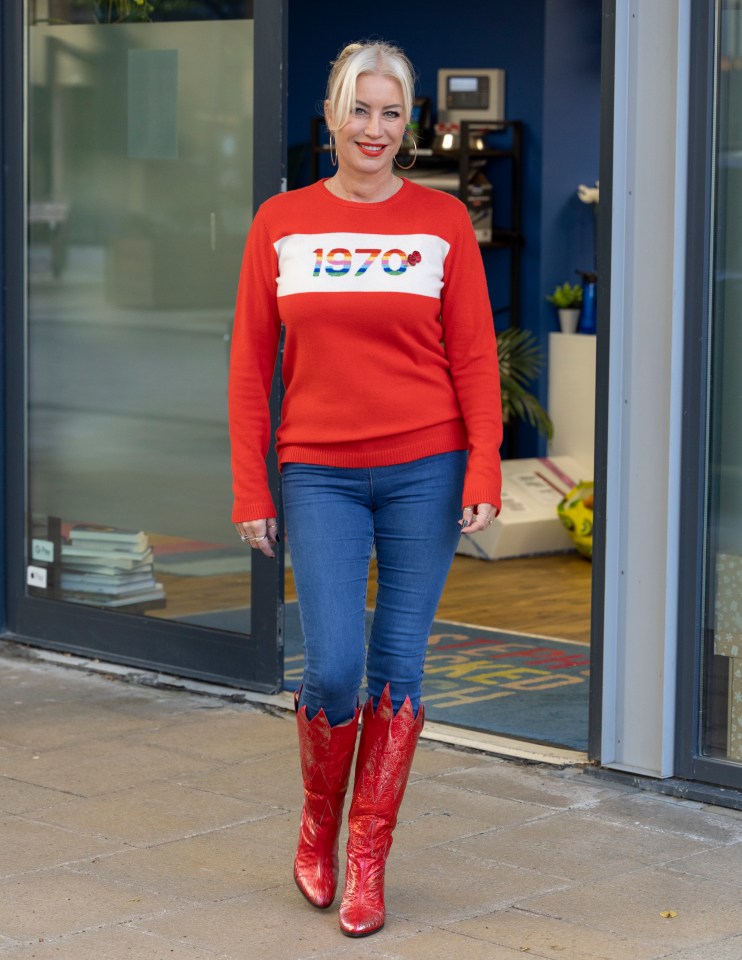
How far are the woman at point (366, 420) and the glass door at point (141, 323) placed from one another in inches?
61.9

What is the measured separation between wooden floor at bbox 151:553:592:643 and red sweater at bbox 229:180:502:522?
1.77m

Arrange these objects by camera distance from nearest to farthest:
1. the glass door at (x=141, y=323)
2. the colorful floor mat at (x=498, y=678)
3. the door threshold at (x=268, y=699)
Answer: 1. the door threshold at (x=268, y=699)
2. the colorful floor mat at (x=498, y=678)
3. the glass door at (x=141, y=323)

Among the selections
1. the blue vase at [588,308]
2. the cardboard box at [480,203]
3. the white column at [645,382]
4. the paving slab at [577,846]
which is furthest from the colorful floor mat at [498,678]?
the cardboard box at [480,203]

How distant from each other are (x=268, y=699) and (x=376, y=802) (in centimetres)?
159

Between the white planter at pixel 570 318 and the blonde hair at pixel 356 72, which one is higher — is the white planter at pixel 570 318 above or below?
below

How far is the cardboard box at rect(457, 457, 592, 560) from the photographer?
265 inches

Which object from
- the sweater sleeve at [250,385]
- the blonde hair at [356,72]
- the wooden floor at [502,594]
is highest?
the blonde hair at [356,72]

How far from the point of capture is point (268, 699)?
429cm

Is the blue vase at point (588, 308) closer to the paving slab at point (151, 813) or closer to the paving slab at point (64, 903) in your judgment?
the paving slab at point (151, 813)

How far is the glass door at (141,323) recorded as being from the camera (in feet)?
14.4

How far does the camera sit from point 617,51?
3.49 m

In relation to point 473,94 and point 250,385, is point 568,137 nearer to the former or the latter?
point 473,94

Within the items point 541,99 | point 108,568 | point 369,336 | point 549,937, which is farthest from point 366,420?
point 541,99

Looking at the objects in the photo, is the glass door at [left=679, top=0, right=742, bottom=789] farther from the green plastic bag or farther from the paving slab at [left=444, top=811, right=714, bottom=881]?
the green plastic bag
